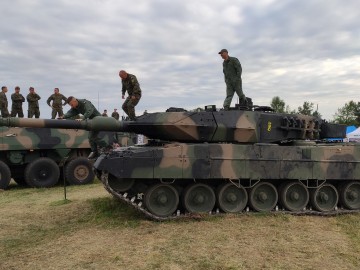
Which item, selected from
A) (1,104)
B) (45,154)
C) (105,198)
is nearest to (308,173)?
(105,198)

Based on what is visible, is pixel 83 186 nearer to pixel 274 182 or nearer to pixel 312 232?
pixel 274 182

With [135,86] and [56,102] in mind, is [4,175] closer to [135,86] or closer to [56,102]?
[56,102]

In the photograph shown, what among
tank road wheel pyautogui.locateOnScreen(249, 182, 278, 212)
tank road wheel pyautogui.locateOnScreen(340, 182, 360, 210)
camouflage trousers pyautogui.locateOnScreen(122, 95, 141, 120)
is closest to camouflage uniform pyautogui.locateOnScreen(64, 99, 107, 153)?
camouflage trousers pyautogui.locateOnScreen(122, 95, 141, 120)

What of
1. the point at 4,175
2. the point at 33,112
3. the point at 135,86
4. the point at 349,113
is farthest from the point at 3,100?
the point at 349,113

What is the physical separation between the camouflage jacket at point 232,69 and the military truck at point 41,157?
25.6 ft

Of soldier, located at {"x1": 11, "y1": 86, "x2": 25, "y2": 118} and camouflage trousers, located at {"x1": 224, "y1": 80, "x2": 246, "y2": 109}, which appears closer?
Result: camouflage trousers, located at {"x1": 224, "y1": 80, "x2": 246, "y2": 109}

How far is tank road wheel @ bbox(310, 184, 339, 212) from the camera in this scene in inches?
401

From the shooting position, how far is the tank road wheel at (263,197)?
9844mm

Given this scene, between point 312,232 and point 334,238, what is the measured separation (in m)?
0.47

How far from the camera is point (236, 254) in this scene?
7.05 meters

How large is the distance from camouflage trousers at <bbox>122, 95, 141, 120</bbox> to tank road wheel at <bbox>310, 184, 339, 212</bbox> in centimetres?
481

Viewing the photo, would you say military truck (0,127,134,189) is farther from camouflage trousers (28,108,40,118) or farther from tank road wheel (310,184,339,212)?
tank road wheel (310,184,339,212)

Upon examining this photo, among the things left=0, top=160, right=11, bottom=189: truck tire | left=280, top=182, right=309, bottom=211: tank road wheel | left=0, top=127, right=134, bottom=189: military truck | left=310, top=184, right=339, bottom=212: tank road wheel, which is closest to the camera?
left=280, top=182, right=309, bottom=211: tank road wheel

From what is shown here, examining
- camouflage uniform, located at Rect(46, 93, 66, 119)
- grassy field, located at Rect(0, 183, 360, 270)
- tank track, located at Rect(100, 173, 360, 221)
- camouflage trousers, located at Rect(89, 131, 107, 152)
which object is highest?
camouflage uniform, located at Rect(46, 93, 66, 119)
